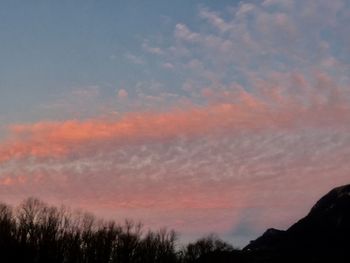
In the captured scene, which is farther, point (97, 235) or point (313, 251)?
point (313, 251)

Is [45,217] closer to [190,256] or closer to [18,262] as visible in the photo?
[18,262]

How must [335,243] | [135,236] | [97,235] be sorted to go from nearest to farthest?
[97,235], [135,236], [335,243]

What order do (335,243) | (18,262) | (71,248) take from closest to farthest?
(18,262), (71,248), (335,243)

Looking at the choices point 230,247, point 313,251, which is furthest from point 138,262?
point 313,251

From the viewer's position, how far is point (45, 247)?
86.4 m

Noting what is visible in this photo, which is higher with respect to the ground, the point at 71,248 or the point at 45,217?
the point at 45,217

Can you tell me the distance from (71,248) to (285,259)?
85.6 m

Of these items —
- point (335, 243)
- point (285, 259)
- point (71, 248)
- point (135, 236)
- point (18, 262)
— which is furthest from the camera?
point (335, 243)

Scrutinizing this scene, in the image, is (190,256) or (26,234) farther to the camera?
(190,256)

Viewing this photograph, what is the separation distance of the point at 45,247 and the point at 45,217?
721cm

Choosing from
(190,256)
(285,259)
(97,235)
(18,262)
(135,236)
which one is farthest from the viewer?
(285,259)

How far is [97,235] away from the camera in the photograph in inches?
3701

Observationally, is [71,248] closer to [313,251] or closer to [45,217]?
[45,217]

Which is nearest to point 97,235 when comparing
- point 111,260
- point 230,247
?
point 111,260
